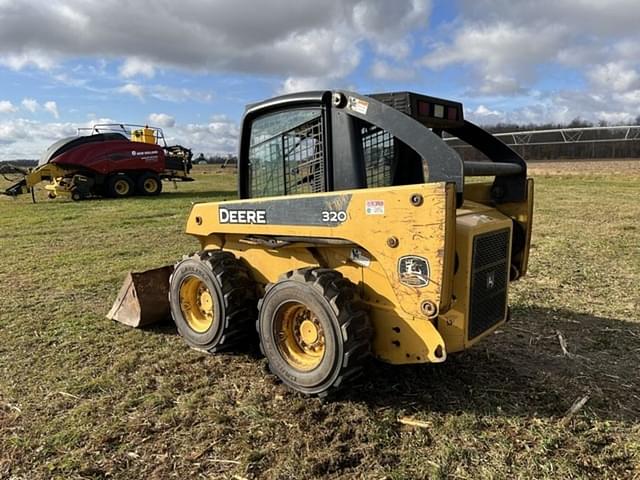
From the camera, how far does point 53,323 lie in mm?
5137

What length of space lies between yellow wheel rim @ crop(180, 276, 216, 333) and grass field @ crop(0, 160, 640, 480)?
269mm

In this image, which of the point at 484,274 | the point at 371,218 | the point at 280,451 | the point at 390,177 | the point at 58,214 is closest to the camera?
the point at 280,451

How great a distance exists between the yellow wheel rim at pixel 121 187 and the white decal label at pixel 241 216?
16.9 m

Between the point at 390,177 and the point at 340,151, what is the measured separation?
45 cm

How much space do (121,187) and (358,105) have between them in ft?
60.2

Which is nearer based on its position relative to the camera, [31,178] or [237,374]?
[237,374]

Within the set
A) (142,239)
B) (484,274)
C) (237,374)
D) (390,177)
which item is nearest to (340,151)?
(390,177)

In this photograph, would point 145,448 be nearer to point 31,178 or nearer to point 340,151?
point 340,151

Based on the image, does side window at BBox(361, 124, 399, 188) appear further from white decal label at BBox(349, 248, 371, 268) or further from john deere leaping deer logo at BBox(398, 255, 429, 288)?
john deere leaping deer logo at BBox(398, 255, 429, 288)

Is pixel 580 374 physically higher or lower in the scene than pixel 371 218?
lower

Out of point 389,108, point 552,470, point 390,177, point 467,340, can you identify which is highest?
point 389,108

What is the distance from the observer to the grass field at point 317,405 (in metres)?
2.84

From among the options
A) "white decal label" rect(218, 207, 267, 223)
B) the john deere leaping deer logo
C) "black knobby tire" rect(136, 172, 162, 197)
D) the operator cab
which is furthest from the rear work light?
"black knobby tire" rect(136, 172, 162, 197)

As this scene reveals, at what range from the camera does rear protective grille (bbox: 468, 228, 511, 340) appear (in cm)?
335
